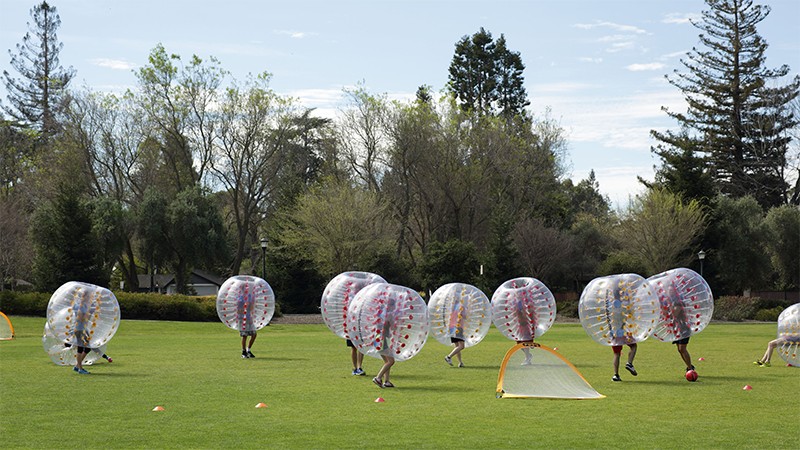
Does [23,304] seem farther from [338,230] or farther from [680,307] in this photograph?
[680,307]

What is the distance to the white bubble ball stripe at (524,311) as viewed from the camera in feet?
76.2

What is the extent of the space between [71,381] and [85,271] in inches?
1357

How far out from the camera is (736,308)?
54500 mm

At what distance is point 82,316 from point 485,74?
71.5 metres

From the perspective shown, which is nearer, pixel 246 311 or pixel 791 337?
pixel 791 337

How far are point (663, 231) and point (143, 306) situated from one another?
35.4m

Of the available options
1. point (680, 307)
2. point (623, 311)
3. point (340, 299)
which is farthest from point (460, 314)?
point (680, 307)

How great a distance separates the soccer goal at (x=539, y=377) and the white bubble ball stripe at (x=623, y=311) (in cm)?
234

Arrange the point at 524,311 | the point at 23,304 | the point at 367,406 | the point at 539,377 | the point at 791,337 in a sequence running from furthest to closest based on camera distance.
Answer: the point at 23,304
the point at 524,311
the point at 791,337
the point at 539,377
the point at 367,406

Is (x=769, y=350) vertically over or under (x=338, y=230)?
under

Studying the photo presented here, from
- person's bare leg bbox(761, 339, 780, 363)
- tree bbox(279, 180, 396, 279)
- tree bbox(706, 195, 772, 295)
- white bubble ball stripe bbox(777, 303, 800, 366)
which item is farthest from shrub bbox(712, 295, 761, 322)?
white bubble ball stripe bbox(777, 303, 800, 366)

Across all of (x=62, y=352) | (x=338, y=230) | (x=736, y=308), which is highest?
(x=338, y=230)

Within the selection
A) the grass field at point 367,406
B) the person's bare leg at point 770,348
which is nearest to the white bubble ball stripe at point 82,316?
the grass field at point 367,406

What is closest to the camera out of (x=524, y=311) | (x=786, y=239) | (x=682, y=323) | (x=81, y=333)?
(x=682, y=323)
